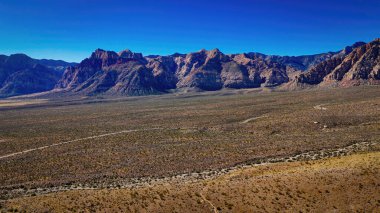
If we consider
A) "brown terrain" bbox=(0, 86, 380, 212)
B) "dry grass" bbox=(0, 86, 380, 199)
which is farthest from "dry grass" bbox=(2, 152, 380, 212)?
"dry grass" bbox=(0, 86, 380, 199)

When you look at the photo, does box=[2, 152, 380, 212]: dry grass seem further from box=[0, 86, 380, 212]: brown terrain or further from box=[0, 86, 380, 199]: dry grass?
box=[0, 86, 380, 199]: dry grass

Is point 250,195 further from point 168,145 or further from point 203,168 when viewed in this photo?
point 168,145

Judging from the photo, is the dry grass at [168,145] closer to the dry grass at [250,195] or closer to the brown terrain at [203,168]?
the brown terrain at [203,168]

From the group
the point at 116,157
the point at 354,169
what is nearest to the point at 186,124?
the point at 116,157

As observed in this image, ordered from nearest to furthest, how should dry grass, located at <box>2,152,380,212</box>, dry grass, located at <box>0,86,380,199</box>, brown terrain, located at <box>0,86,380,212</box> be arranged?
1. dry grass, located at <box>2,152,380,212</box>
2. brown terrain, located at <box>0,86,380,212</box>
3. dry grass, located at <box>0,86,380,199</box>

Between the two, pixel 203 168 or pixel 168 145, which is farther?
pixel 168 145

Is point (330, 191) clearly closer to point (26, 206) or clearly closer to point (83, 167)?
point (26, 206)

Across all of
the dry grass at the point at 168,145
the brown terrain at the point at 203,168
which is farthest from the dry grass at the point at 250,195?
the dry grass at the point at 168,145

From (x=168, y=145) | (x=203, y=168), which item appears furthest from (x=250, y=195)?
(x=168, y=145)

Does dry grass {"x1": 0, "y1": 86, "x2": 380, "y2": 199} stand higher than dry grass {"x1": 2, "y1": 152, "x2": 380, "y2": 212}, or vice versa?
dry grass {"x1": 2, "y1": 152, "x2": 380, "y2": 212}

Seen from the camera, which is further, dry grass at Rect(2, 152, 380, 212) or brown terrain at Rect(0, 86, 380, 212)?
brown terrain at Rect(0, 86, 380, 212)
